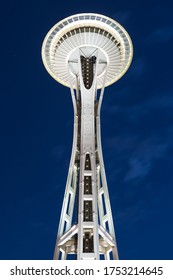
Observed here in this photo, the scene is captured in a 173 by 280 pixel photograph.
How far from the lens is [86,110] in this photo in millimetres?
48094

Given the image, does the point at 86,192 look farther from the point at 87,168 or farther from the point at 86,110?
the point at 86,110

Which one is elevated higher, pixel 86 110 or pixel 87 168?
pixel 86 110

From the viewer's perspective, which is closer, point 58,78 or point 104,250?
point 104,250

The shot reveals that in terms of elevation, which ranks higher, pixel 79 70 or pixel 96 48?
pixel 96 48

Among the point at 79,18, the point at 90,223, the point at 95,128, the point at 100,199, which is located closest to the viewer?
the point at 90,223

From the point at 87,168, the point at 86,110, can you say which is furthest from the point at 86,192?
the point at 86,110

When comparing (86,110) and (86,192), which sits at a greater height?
(86,110)

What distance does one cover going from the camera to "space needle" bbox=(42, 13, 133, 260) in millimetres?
40487

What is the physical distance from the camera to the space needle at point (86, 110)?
4049cm
